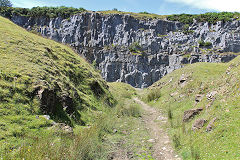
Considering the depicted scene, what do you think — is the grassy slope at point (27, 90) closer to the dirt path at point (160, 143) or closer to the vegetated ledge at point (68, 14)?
the dirt path at point (160, 143)

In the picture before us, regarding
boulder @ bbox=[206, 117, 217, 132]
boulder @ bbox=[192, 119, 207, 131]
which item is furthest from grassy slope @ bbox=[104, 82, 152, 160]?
boulder @ bbox=[206, 117, 217, 132]

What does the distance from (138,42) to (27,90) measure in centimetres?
7071

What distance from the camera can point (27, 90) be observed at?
9.52 m

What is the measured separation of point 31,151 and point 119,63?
2643 inches

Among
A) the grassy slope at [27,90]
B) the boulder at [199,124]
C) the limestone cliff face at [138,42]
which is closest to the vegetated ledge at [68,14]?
the limestone cliff face at [138,42]

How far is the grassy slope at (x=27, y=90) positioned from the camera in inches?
292

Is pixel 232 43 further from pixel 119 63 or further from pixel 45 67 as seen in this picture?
pixel 45 67

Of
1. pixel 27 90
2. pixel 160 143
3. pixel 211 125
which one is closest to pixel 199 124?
pixel 211 125

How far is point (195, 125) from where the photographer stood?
938 cm

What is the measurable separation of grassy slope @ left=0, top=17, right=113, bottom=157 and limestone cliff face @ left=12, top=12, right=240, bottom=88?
2091 inches

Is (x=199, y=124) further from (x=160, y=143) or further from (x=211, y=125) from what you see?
(x=160, y=143)

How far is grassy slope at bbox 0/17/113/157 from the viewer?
742 centimetres

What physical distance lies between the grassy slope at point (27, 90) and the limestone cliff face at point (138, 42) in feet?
174

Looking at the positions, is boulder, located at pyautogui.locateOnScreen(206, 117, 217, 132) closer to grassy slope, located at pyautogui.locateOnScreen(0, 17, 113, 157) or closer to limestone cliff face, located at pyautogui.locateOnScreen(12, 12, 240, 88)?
grassy slope, located at pyautogui.locateOnScreen(0, 17, 113, 157)
